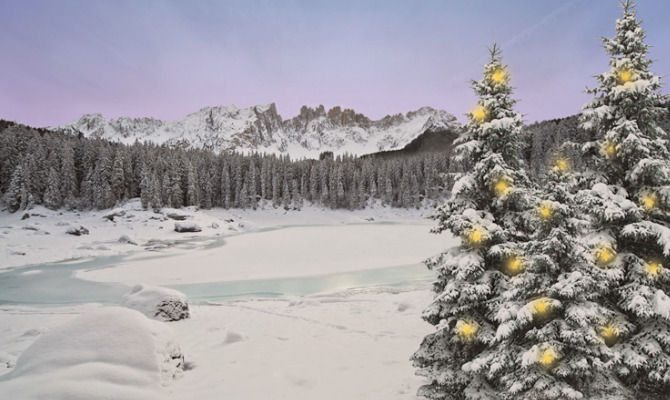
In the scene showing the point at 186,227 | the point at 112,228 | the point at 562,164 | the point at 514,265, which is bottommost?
the point at 186,227

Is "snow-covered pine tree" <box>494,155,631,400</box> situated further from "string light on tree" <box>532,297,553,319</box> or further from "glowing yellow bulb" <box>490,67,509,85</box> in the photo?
"glowing yellow bulb" <box>490,67,509,85</box>

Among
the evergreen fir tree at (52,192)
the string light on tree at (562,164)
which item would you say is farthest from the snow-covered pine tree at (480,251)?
the evergreen fir tree at (52,192)

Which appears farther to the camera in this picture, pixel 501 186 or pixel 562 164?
pixel 562 164

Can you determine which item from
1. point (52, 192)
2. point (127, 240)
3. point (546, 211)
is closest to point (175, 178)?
point (52, 192)

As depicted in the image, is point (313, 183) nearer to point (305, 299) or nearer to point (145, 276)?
point (145, 276)

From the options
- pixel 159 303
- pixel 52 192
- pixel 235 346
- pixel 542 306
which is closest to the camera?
pixel 542 306

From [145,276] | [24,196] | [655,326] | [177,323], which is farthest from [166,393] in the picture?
[24,196]

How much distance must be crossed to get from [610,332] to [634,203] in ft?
8.81

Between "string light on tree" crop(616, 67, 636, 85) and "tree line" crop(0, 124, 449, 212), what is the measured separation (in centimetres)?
4163

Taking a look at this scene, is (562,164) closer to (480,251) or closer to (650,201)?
(650,201)

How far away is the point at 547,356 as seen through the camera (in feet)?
17.8

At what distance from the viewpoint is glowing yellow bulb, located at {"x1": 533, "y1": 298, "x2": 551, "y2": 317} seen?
222 inches

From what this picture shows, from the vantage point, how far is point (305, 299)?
17.9 m

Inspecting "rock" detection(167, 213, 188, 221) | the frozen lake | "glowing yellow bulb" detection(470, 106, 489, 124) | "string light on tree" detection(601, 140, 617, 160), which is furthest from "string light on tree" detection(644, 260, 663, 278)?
"rock" detection(167, 213, 188, 221)
